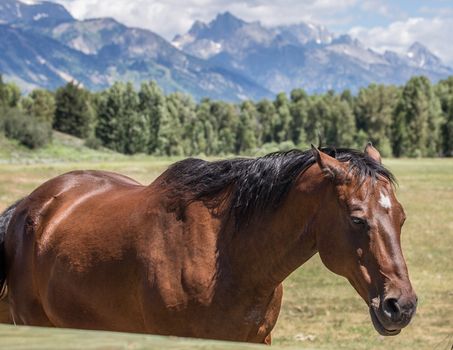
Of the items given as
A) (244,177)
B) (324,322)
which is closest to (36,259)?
(244,177)

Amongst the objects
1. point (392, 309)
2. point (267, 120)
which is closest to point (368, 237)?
point (392, 309)

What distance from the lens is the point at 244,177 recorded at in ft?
13.8

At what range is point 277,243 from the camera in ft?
13.0

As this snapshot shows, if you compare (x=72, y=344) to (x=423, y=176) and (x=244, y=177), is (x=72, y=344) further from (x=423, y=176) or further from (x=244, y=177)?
(x=423, y=176)

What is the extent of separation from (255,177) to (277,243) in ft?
1.57

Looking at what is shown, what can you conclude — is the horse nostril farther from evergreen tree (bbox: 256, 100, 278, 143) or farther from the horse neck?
evergreen tree (bbox: 256, 100, 278, 143)

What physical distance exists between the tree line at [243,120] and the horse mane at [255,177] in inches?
2051

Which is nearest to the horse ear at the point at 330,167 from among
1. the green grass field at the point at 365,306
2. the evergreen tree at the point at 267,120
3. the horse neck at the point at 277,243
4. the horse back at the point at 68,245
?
the horse neck at the point at 277,243

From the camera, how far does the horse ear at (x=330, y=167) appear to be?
3.69 m

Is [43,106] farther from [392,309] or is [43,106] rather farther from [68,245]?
[392,309]

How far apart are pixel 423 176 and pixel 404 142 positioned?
36.0 meters

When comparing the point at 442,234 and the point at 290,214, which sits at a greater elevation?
the point at 290,214

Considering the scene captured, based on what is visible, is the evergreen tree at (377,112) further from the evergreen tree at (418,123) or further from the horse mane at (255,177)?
the horse mane at (255,177)

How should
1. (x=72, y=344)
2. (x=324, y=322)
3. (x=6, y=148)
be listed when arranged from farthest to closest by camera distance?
(x=6, y=148) < (x=324, y=322) < (x=72, y=344)
